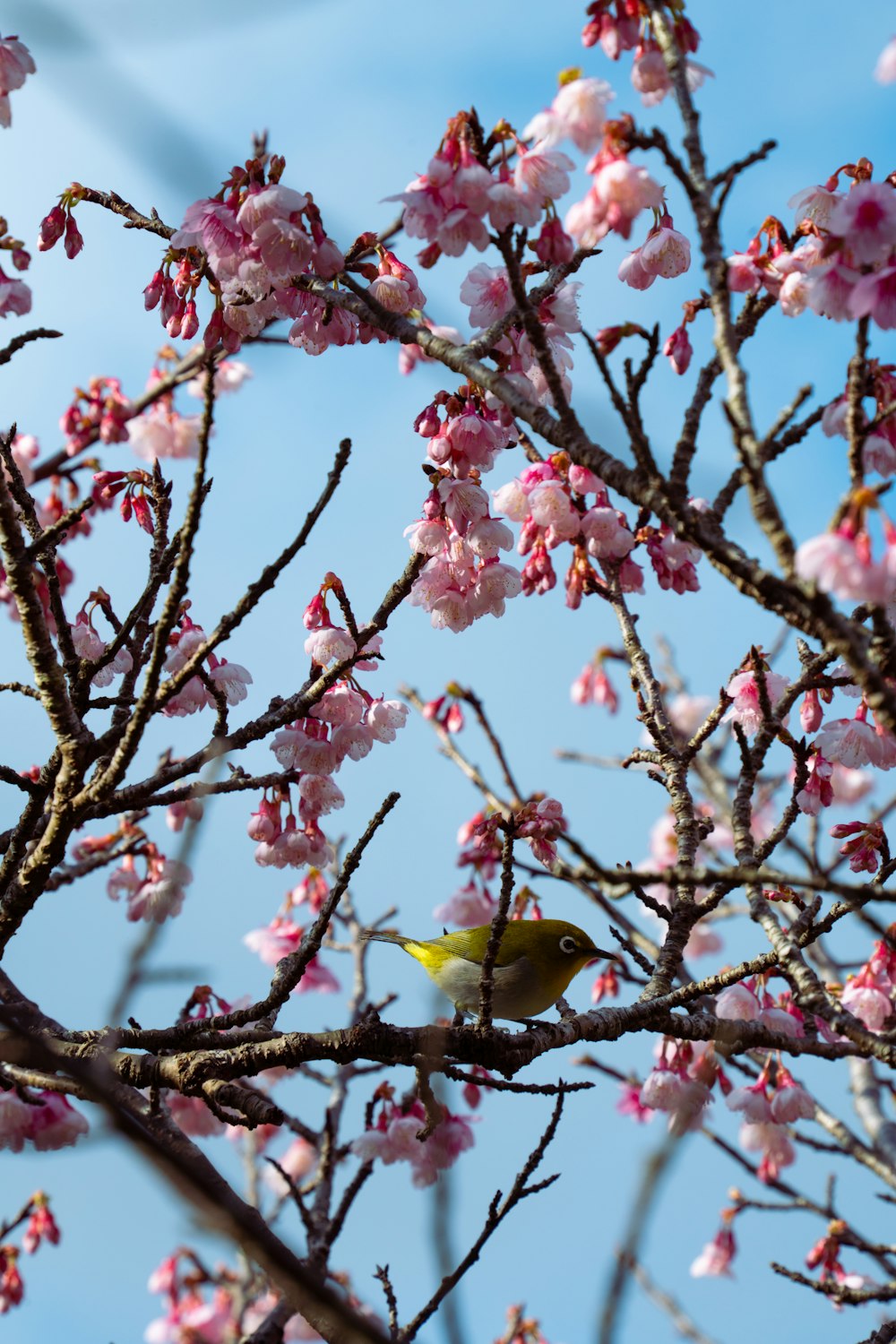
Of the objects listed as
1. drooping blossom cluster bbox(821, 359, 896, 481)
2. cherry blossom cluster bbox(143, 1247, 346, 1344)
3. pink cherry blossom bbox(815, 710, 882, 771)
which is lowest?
cherry blossom cluster bbox(143, 1247, 346, 1344)

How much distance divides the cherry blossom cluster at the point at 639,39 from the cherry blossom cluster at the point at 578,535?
1.07m

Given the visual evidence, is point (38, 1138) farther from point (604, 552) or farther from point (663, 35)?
point (663, 35)

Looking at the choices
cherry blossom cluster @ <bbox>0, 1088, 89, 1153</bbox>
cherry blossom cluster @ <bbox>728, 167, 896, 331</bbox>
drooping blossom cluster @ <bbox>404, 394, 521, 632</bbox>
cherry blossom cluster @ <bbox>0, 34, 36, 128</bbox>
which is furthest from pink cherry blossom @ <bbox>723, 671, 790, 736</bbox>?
cherry blossom cluster @ <bbox>0, 1088, 89, 1153</bbox>

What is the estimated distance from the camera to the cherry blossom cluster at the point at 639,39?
257cm

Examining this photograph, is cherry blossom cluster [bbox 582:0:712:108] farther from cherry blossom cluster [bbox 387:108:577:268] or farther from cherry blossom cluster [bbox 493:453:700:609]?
cherry blossom cluster [bbox 493:453:700:609]

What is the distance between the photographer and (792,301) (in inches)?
117

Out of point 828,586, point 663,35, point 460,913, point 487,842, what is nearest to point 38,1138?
point 487,842

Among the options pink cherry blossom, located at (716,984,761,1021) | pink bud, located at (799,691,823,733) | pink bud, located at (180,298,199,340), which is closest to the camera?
pink bud, located at (180,298,199,340)

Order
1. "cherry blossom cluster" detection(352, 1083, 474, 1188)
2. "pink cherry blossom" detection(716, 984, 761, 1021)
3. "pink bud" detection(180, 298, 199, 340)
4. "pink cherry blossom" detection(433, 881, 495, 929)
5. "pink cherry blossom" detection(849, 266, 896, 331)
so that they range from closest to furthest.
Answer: "pink cherry blossom" detection(849, 266, 896, 331) → "pink bud" detection(180, 298, 199, 340) → "pink cherry blossom" detection(716, 984, 761, 1021) → "cherry blossom cluster" detection(352, 1083, 474, 1188) → "pink cherry blossom" detection(433, 881, 495, 929)

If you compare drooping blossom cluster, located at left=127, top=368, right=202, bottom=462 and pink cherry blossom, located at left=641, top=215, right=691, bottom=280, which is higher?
drooping blossom cluster, located at left=127, top=368, right=202, bottom=462

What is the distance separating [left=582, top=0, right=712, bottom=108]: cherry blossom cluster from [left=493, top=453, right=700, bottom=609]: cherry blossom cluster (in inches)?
42.0

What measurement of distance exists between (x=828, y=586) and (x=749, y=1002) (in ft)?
8.70

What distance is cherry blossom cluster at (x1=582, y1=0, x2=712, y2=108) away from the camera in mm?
2574

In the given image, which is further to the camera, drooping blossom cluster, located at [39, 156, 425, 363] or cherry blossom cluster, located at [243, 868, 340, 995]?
cherry blossom cluster, located at [243, 868, 340, 995]
